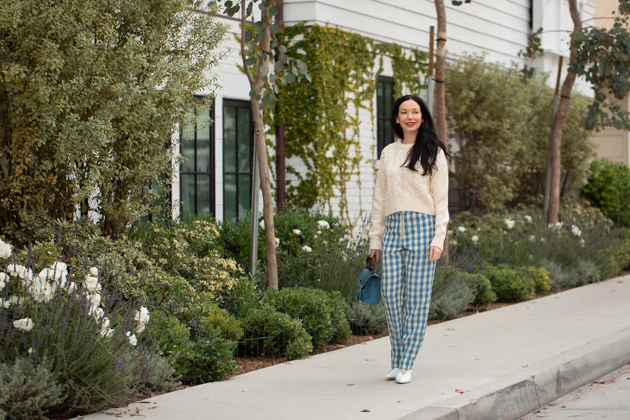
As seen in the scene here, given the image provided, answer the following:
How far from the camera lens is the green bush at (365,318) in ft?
22.6

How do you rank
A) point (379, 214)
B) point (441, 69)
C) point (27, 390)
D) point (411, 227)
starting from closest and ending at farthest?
point (27, 390)
point (411, 227)
point (379, 214)
point (441, 69)

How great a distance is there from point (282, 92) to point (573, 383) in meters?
5.94

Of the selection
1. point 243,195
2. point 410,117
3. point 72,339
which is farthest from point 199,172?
point 72,339

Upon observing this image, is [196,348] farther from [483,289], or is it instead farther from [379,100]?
[379,100]

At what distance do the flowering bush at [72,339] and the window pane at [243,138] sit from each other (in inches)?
219

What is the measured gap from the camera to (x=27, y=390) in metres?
3.84

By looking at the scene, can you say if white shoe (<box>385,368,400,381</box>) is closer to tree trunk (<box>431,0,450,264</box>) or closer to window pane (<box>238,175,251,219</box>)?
tree trunk (<box>431,0,450,264</box>)

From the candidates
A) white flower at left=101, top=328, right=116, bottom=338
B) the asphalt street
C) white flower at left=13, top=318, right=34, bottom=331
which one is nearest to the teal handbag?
the asphalt street

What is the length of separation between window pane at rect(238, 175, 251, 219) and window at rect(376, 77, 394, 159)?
8.21 feet

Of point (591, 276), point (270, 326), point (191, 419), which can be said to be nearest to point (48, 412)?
point (191, 419)

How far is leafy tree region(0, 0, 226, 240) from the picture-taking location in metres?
5.27

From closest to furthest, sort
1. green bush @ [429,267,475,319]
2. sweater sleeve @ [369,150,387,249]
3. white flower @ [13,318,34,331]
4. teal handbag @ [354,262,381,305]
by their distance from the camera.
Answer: white flower @ [13,318,34,331] → teal handbag @ [354,262,381,305] → sweater sleeve @ [369,150,387,249] → green bush @ [429,267,475,319]

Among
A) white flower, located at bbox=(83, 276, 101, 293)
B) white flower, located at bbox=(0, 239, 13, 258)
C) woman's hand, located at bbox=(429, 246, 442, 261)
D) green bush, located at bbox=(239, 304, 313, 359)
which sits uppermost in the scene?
white flower, located at bbox=(0, 239, 13, 258)

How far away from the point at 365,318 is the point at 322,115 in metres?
3.98
